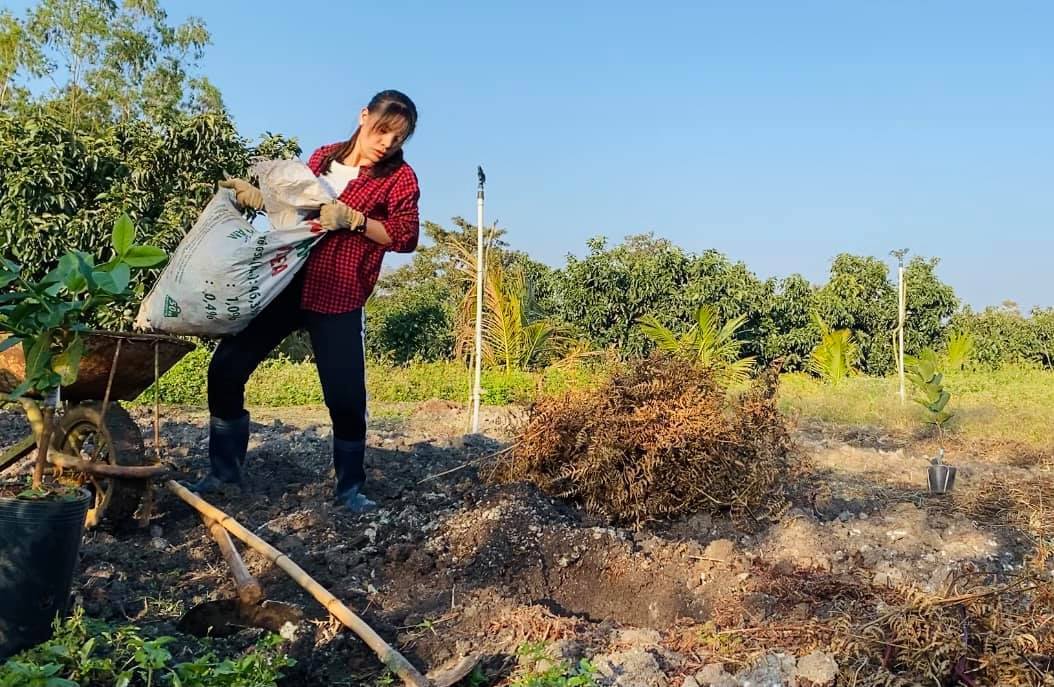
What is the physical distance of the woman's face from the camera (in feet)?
12.4

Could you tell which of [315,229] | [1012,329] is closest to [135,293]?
[315,229]

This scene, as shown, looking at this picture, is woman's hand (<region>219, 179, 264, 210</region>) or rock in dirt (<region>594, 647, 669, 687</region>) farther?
woman's hand (<region>219, 179, 264, 210</region>)

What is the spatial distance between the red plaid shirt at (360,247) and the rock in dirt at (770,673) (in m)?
2.28

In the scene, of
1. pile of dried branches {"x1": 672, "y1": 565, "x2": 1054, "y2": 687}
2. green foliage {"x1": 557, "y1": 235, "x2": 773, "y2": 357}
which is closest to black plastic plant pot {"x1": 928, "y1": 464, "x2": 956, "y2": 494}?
pile of dried branches {"x1": 672, "y1": 565, "x2": 1054, "y2": 687}

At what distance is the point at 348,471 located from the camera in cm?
398

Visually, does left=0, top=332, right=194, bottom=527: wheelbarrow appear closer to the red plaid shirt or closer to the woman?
the woman

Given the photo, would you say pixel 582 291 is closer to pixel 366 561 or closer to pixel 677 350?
pixel 677 350

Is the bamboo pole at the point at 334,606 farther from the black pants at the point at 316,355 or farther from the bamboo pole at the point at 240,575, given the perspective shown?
the black pants at the point at 316,355

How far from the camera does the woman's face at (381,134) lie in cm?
379

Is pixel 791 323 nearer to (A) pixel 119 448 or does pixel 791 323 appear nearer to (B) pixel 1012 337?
(B) pixel 1012 337

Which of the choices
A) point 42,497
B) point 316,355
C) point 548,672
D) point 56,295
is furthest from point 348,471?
point 548,672

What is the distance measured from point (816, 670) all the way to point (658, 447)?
1.87 meters

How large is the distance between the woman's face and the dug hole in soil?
154 centimetres

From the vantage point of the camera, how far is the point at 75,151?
11.5m
